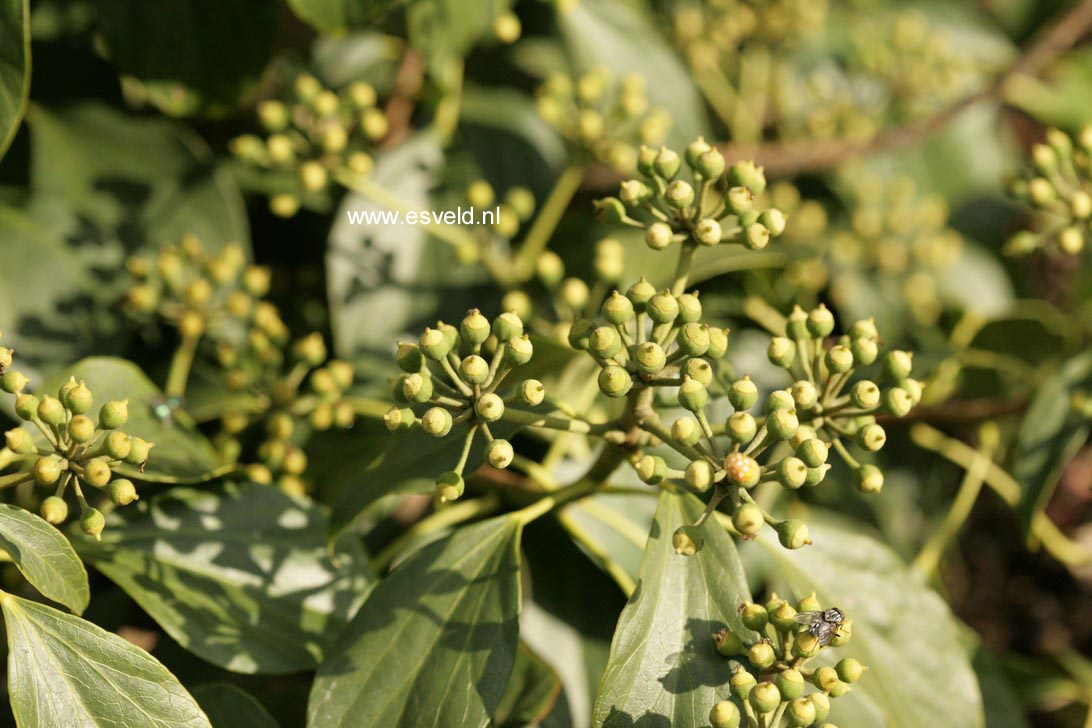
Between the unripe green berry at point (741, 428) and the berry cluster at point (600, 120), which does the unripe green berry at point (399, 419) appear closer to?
the unripe green berry at point (741, 428)

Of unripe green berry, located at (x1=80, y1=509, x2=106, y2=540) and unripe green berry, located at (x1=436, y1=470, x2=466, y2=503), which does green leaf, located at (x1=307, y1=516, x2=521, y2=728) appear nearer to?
unripe green berry, located at (x1=436, y1=470, x2=466, y2=503)

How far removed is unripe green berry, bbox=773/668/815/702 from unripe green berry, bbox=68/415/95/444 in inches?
26.0

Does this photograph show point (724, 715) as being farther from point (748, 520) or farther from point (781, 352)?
point (781, 352)

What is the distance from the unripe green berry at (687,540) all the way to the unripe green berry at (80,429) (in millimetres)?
543

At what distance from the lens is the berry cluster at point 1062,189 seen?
4.30 ft

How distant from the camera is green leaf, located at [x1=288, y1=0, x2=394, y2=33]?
126 centimetres

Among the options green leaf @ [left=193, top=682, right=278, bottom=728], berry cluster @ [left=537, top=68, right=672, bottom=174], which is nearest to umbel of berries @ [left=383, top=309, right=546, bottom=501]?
green leaf @ [left=193, top=682, right=278, bottom=728]

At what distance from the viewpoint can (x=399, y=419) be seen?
0.89m

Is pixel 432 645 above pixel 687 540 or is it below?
below

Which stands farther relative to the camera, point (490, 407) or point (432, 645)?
point (432, 645)

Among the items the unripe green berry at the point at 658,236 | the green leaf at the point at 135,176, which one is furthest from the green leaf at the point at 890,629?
the green leaf at the point at 135,176

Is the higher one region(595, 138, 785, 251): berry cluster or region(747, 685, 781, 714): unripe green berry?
region(595, 138, 785, 251): berry cluster

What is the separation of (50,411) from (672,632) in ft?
2.00

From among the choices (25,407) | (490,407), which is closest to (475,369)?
(490,407)
